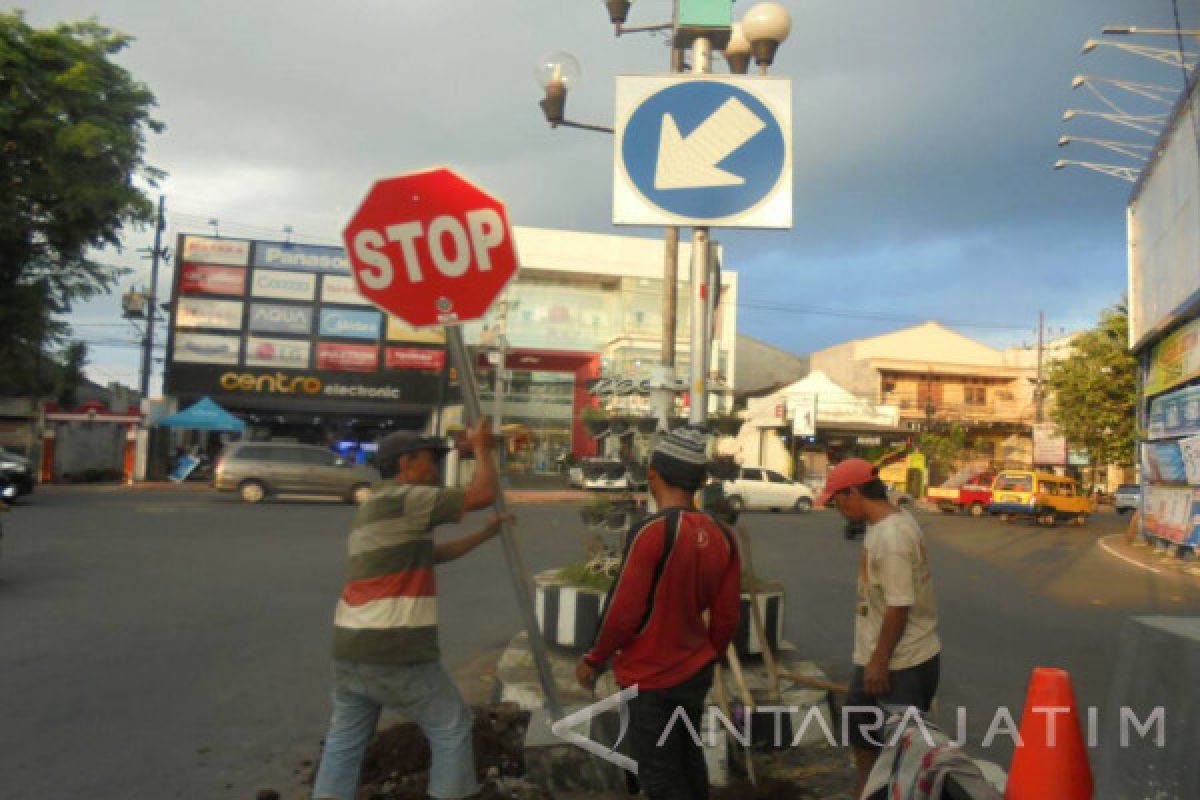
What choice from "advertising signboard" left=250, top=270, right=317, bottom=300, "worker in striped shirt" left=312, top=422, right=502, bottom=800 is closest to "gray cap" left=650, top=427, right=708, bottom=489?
"worker in striped shirt" left=312, top=422, right=502, bottom=800

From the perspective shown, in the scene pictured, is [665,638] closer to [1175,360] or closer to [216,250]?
Answer: [1175,360]

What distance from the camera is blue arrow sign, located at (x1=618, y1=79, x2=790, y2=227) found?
13.9 ft

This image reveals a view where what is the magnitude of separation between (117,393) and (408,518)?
49549mm

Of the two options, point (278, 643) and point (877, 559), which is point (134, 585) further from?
point (877, 559)

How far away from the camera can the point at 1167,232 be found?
57.7 feet

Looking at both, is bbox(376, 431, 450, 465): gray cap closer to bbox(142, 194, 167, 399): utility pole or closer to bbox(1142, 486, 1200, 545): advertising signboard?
bbox(1142, 486, 1200, 545): advertising signboard

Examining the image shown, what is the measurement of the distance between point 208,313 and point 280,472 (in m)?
15.1

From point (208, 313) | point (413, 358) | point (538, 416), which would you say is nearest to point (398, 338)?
point (413, 358)

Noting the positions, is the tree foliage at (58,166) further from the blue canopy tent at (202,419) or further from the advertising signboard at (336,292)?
the advertising signboard at (336,292)

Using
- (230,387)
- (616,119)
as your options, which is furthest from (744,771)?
(230,387)

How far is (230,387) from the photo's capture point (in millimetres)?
36531

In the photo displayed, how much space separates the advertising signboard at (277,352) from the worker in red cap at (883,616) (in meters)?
36.4

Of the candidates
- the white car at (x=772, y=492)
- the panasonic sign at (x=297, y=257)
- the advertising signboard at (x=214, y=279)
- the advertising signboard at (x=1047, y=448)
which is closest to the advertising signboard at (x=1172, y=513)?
the white car at (x=772, y=492)

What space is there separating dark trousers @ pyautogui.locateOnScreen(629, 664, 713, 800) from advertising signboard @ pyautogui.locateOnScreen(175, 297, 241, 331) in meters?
37.1
